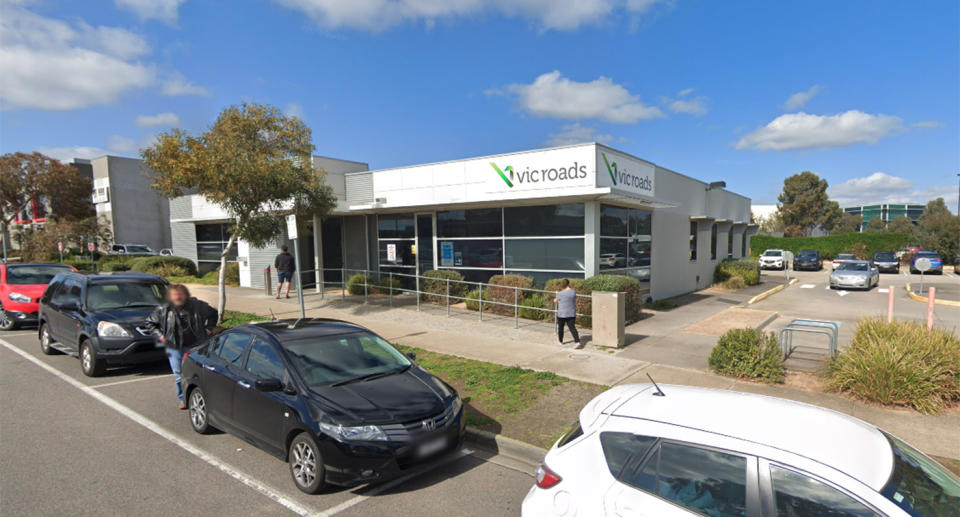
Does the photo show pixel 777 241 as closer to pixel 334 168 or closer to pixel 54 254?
pixel 334 168

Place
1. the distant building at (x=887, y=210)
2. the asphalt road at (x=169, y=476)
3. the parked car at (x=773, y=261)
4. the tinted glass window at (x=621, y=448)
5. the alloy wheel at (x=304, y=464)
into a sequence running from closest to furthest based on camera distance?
the tinted glass window at (x=621, y=448)
the asphalt road at (x=169, y=476)
the alloy wheel at (x=304, y=464)
the parked car at (x=773, y=261)
the distant building at (x=887, y=210)

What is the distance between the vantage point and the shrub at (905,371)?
6.02 meters

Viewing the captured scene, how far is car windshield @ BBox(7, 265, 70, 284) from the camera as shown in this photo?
498 inches

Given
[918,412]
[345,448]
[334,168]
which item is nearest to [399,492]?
[345,448]

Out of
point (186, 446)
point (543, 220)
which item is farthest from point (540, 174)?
point (186, 446)

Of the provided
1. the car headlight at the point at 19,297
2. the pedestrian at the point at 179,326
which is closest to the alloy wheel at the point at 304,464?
the pedestrian at the point at 179,326

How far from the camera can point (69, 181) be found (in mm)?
37031

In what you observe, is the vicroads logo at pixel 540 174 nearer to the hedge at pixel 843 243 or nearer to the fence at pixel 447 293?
the fence at pixel 447 293

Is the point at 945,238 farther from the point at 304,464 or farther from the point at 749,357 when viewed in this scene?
the point at 304,464

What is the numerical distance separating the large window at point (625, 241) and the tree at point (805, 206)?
60604 mm

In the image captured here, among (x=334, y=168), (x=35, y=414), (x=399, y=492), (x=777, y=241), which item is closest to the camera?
(x=399, y=492)

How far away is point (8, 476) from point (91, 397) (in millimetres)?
2745

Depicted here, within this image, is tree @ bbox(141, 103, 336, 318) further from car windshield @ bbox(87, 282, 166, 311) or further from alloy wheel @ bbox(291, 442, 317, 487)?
alloy wheel @ bbox(291, 442, 317, 487)

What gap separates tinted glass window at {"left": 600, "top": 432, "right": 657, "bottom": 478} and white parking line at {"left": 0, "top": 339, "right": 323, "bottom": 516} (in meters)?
2.58
